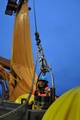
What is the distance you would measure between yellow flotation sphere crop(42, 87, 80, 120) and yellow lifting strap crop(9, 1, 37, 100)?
9.60 feet

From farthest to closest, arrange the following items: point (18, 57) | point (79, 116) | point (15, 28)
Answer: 1. point (15, 28)
2. point (18, 57)
3. point (79, 116)

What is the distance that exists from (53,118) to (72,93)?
2.0 inches

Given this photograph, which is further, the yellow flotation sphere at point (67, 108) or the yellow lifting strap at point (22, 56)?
the yellow lifting strap at point (22, 56)

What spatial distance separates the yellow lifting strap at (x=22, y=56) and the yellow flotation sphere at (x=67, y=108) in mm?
2926

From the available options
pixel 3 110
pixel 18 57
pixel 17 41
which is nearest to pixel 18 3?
pixel 17 41

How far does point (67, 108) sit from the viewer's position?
42 centimetres

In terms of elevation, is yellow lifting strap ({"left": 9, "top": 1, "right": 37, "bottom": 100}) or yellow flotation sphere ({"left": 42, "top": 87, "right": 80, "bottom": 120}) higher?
yellow lifting strap ({"left": 9, "top": 1, "right": 37, "bottom": 100})

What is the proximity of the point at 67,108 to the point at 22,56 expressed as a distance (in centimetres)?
382

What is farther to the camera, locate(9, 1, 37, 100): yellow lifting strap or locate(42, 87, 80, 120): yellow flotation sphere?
locate(9, 1, 37, 100): yellow lifting strap

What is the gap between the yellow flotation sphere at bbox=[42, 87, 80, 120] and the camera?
41 cm

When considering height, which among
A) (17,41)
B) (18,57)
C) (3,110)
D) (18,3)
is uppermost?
(18,3)

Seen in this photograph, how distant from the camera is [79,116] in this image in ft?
1.31

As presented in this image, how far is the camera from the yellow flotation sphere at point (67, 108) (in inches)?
16.0

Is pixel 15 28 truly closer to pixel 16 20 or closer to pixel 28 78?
pixel 16 20
